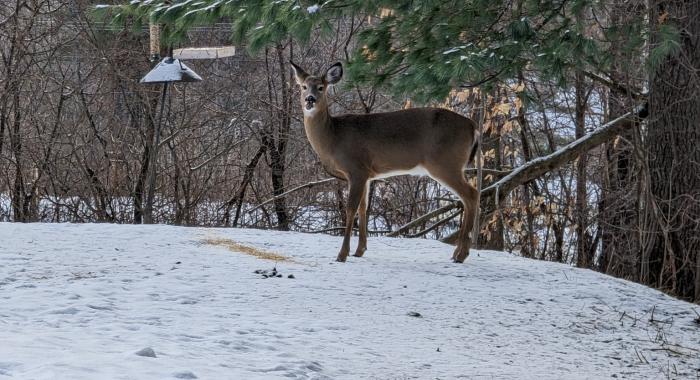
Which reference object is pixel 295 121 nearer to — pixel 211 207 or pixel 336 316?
pixel 211 207

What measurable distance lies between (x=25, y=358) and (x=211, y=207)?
1224 cm

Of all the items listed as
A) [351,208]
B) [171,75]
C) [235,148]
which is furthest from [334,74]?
[235,148]

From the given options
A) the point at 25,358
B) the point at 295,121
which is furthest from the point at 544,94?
the point at 25,358

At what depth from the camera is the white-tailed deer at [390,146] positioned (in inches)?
321

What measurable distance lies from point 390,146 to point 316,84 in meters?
0.88

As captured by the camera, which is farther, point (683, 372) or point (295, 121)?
point (295, 121)

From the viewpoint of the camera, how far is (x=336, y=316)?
18.7 feet

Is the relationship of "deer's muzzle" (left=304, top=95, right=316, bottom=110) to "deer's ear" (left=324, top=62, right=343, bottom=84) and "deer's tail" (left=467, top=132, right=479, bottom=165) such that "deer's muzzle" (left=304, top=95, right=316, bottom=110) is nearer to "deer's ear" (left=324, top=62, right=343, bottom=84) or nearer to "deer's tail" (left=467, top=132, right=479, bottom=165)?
"deer's ear" (left=324, top=62, right=343, bottom=84)

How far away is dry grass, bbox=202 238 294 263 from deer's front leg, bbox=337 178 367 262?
480mm

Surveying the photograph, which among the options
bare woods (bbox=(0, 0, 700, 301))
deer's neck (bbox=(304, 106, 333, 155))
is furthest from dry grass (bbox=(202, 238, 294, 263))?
bare woods (bbox=(0, 0, 700, 301))

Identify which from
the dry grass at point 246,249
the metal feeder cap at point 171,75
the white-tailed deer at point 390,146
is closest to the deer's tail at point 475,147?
the white-tailed deer at point 390,146

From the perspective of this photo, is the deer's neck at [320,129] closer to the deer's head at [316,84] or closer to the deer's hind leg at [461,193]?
the deer's head at [316,84]

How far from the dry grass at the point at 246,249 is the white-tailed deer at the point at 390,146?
66cm

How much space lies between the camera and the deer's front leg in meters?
7.86
